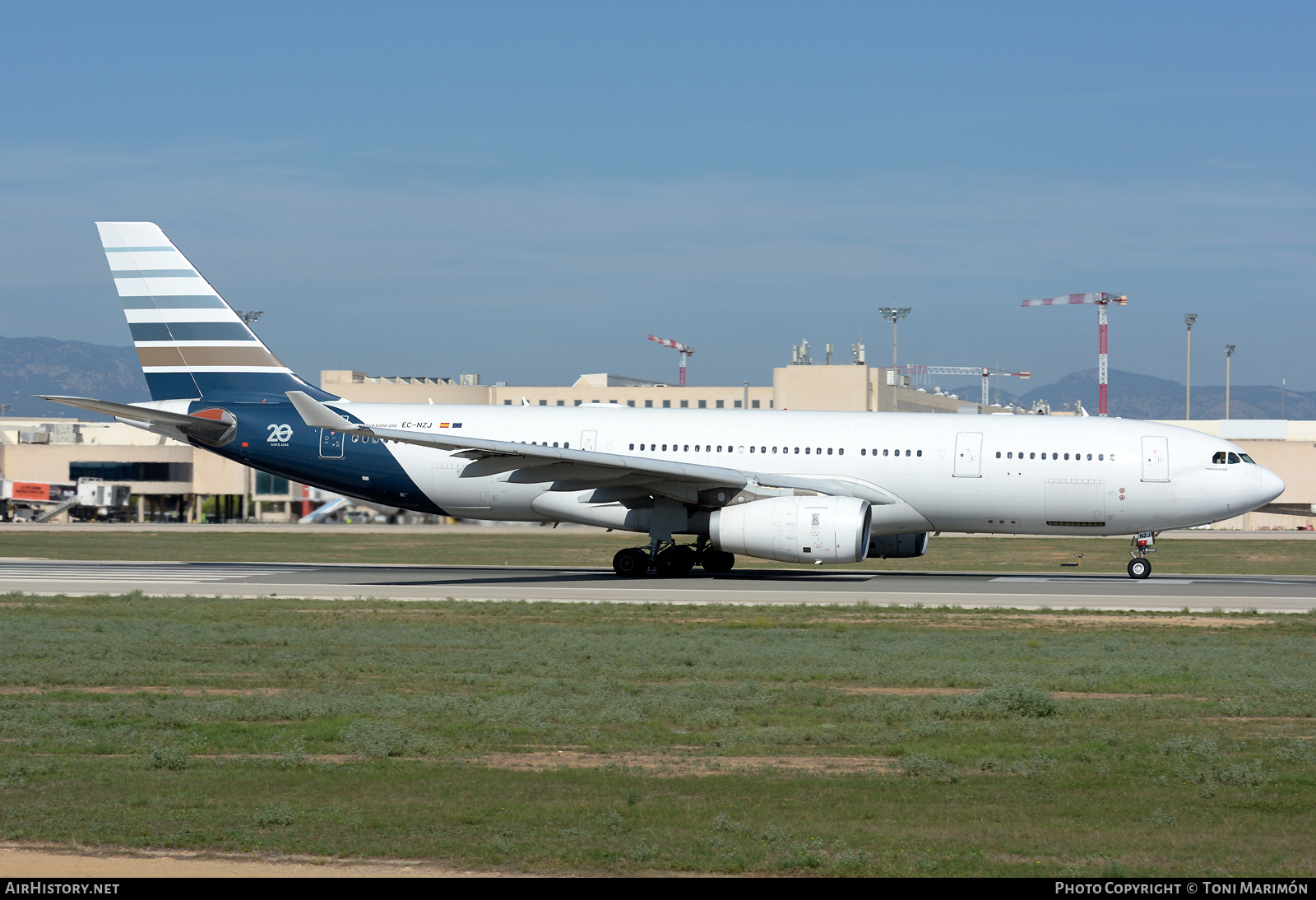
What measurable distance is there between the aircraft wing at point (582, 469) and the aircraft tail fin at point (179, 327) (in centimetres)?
459

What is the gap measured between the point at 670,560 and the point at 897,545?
17.3ft

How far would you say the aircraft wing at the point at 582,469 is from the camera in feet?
84.5

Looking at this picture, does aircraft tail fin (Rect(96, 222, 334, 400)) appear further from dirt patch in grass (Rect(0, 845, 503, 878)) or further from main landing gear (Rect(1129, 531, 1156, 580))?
dirt patch in grass (Rect(0, 845, 503, 878))

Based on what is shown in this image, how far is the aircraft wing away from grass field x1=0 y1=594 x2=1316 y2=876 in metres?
7.35

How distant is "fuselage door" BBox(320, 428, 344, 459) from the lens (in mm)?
29547

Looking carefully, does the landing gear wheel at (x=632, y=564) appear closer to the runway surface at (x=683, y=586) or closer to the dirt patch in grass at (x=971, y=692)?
the runway surface at (x=683, y=586)

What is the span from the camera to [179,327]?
31047mm

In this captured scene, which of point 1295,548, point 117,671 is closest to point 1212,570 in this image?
point 1295,548

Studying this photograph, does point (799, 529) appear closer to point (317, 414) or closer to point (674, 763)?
point (317, 414)

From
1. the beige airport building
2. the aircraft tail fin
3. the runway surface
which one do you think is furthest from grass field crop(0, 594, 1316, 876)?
the beige airport building

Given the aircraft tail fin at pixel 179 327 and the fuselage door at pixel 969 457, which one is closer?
the fuselage door at pixel 969 457

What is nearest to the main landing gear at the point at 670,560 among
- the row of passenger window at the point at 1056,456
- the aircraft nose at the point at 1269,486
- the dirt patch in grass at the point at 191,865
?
the row of passenger window at the point at 1056,456

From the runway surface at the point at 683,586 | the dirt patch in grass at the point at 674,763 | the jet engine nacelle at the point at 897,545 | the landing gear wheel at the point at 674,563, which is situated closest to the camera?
the dirt patch in grass at the point at 674,763

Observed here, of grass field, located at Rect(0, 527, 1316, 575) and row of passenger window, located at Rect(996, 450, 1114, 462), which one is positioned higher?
row of passenger window, located at Rect(996, 450, 1114, 462)
